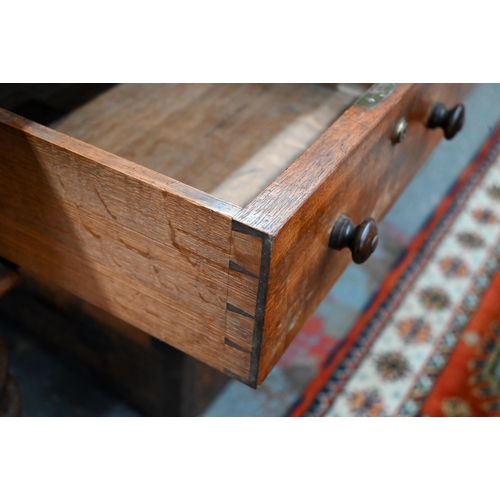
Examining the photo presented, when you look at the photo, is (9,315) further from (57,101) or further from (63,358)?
(57,101)

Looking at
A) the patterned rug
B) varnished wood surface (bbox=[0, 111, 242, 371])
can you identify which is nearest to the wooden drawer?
varnished wood surface (bbox=[0, 111, 242, 371])

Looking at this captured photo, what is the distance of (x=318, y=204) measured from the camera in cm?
46

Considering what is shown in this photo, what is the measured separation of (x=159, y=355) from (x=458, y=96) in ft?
1.70

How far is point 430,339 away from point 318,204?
2.45 feet

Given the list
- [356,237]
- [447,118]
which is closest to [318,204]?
[356,237]

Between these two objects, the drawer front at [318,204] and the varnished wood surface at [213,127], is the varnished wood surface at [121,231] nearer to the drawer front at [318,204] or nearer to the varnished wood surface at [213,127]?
the drawer front at [318,204]

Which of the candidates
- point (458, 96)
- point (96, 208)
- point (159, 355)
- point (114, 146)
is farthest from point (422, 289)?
point (96, 208)

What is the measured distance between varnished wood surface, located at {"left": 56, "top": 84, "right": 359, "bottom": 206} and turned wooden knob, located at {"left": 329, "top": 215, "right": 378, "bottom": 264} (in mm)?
140

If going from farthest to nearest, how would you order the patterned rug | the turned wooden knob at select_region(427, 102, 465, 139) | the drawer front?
the patterned rug, the turned wooden knob at select_region(427, 102, 465, 139), the drawer front

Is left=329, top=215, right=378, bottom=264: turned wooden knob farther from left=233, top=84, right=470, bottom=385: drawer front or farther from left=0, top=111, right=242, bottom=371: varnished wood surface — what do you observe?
left=0, top=111, right=242, bottom=371: varnished wood surface

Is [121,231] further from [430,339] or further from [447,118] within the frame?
[430,339]

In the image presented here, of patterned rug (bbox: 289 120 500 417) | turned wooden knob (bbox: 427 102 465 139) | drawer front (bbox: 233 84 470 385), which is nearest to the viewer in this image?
drawer front (bbox: 233 84 470 385)

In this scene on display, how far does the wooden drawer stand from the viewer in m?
0.44

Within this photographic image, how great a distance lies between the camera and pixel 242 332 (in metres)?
0.48
